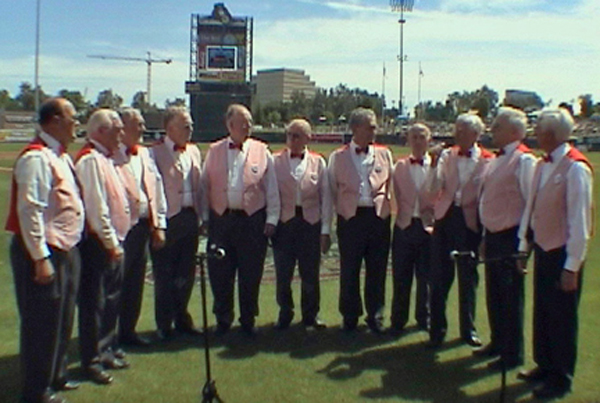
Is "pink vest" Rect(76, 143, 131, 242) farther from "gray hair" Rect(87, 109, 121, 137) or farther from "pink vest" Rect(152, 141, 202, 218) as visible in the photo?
"pink vest" Rect(152, 141, 202, 218)

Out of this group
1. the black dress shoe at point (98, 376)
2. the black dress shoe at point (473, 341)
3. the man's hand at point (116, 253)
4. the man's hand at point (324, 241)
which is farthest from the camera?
the man's hand at point (324, 241)

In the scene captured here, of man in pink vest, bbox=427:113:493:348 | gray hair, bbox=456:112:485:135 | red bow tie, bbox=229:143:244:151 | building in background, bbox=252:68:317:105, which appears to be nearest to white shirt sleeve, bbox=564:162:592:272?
man in pink vest, bbox=427:113:493:348

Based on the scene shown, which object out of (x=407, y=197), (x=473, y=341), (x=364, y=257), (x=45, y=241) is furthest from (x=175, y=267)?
(x=473, y=341)

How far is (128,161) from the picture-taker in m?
5.94

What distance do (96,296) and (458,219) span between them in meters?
3.01

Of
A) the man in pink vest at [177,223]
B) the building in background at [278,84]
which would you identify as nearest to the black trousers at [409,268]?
the man in pink vest at [177,223]

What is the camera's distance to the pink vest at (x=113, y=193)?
5457mm

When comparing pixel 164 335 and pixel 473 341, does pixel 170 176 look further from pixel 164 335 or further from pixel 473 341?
pixel 473 341

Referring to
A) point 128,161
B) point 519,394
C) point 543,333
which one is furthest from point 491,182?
point 128,161

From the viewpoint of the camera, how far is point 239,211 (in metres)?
6.68

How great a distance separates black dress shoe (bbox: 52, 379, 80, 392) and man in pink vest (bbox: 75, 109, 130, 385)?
179mm

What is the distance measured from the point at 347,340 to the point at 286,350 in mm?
619

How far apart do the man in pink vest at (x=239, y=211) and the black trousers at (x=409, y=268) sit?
1.18 m

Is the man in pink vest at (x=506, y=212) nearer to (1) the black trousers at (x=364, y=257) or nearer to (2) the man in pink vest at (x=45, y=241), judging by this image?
(1) the black trousers at (x=364, y=257)
